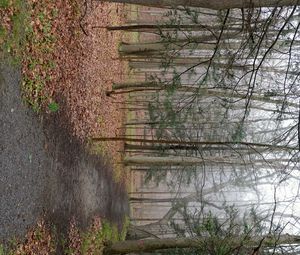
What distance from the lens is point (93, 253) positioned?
1223 cm

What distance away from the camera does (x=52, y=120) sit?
898 cm

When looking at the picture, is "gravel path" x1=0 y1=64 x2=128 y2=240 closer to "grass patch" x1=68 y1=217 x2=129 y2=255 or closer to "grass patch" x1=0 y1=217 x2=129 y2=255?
"grass patch" x1=0 y1=217 x2=129 y2=255

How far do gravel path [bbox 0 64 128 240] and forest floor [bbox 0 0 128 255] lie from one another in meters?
0.01

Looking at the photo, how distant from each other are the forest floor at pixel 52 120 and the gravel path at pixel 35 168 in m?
0.01

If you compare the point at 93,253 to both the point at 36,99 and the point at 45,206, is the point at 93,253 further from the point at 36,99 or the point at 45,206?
the point at 36,99

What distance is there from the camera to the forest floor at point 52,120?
7203 millimetres

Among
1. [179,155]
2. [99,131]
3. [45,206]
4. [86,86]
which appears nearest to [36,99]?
[45,206]

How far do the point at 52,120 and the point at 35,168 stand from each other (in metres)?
1.17

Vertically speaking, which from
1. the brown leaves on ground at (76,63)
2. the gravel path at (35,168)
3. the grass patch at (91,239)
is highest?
the brown leaves on ground at (76,63)

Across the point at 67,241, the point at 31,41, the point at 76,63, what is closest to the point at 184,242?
the point at 67,241

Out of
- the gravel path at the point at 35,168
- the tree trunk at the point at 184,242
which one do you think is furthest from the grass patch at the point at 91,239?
the tree trunk at the point at 184,242

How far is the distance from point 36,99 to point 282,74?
24.9 feet

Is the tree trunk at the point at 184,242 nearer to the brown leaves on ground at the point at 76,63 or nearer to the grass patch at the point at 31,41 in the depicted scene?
the brown leaves on ground at the point at 76,63

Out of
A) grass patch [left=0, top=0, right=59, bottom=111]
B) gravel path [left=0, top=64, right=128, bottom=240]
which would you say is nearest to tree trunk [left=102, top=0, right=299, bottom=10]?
grass patch [left=0, top=0, right=59, bottom=111]
